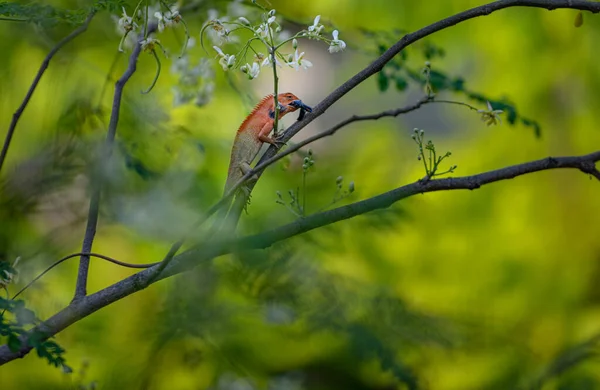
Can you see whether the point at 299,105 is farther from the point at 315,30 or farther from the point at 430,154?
the point at 430,154

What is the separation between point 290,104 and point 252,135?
10 centimetres

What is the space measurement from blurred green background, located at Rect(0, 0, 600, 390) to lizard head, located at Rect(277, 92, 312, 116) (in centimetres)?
23

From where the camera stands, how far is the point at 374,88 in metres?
3.14

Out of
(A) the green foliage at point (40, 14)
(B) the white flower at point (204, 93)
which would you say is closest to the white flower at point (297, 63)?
(A) the green foliage at point (40, 14)

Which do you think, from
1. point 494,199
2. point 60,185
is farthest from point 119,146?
point 494,199

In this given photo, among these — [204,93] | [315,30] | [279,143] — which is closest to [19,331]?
[279,143]

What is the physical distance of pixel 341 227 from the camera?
1992mm

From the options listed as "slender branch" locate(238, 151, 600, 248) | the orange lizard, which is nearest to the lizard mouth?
the orange lizard

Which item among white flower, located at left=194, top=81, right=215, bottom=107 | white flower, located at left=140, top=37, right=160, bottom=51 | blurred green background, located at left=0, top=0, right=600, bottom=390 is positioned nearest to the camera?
white flower, located at left=140, top=37, right=160, bottom=51

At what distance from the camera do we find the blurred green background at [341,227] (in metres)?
1.67

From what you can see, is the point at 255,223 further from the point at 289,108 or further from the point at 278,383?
the point at 278,383

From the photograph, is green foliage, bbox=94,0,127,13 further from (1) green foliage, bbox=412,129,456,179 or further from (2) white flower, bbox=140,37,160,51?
(1) green foliage, bbox=412,129,456,179

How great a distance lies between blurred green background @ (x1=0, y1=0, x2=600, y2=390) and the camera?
167 centimetres

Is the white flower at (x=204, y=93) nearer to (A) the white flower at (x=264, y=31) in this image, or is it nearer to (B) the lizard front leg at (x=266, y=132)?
(B) the lizard front leg at (x=266, y=132)
